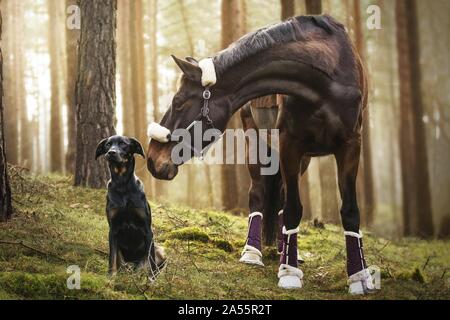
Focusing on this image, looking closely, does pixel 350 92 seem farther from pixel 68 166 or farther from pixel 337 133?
pixel 68 166

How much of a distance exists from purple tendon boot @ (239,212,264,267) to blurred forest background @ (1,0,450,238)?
3308 mm

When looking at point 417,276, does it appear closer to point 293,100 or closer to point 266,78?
point 293,100

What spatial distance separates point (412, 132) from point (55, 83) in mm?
13517

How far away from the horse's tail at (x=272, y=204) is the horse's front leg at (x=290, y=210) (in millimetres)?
1376

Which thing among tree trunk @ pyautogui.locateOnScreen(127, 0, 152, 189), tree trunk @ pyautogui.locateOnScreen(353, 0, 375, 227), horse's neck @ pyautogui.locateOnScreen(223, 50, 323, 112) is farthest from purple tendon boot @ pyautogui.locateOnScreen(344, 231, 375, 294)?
tree trunk @ pyautogui.locateOnScreen(127, 0, 152, 189)

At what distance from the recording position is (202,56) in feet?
70.0

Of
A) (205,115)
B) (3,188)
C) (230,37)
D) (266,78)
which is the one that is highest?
(230,37)

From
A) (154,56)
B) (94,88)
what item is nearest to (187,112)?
(94,88)

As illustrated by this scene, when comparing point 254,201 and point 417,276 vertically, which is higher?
point 254,201

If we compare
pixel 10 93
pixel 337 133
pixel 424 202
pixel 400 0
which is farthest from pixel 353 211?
pixel 10 93

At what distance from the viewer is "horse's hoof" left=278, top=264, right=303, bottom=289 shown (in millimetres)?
5707

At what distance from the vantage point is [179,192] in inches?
1315

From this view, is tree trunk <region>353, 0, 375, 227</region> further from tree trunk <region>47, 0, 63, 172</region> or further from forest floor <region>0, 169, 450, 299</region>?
tree trunk <region>47, 0, 63, 172</region>
